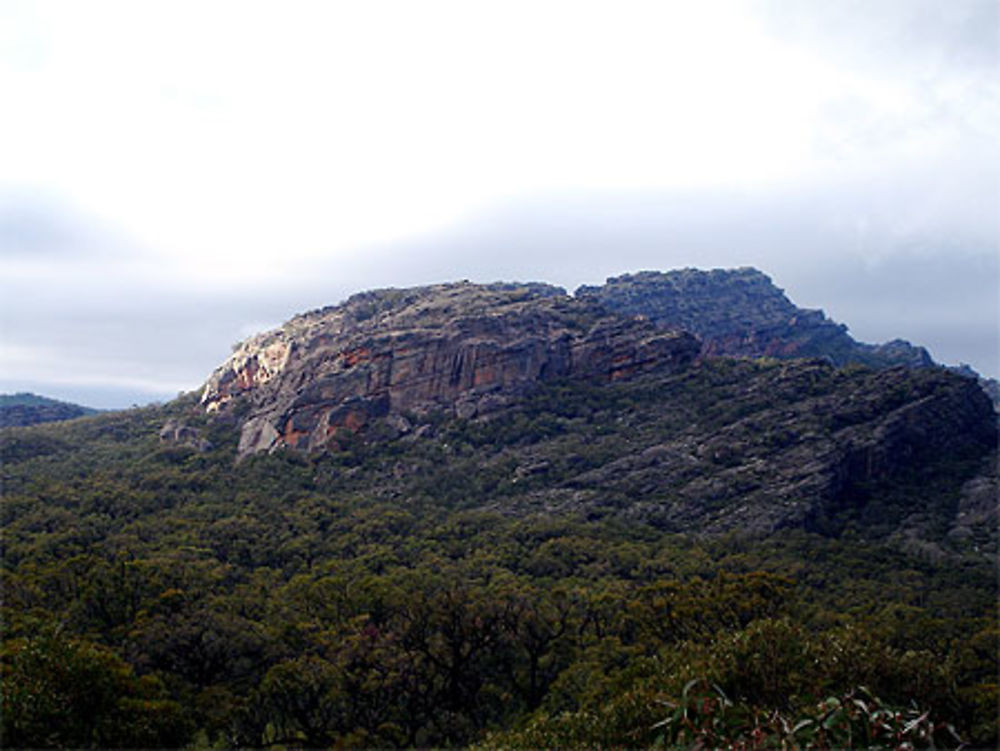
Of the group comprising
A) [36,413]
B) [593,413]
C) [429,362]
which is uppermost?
[429,362]

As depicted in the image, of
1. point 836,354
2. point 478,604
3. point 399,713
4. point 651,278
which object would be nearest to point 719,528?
point 478,604

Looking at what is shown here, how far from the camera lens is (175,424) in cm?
9019

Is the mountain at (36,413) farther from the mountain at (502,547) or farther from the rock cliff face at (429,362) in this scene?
the rock cliff face at (429,362)

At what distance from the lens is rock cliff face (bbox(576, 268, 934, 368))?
149250mm

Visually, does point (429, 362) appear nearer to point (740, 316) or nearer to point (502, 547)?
Result: point (502, 547)

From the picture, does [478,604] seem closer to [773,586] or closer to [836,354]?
[773,586]

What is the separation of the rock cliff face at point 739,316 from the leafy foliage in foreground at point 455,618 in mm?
82962

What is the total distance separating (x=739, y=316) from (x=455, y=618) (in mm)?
142558

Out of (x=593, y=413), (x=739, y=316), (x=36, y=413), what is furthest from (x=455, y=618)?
(x=739, y=316)

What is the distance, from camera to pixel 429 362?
8569 centimetres

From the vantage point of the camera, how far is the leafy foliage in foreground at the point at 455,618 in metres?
16.5

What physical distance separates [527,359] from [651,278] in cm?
9277

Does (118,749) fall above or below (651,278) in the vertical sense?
below

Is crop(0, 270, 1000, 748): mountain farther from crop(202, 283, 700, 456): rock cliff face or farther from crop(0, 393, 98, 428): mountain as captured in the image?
crop(0, 393, 98, 428): mountain
